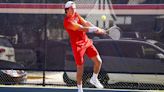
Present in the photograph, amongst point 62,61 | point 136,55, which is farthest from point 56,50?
point 136,55

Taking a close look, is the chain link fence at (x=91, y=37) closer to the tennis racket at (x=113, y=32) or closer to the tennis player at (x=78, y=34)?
the tennis racket at (x=113, y=32)

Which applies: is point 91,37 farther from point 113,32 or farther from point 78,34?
point 78,34

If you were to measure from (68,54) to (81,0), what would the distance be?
127 cm

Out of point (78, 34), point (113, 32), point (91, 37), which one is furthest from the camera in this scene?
point (91, 37)

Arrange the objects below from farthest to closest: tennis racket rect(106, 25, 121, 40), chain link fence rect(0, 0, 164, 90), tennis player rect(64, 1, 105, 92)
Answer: chain link fence rect(0, 0, 164, 90) → tennis racket rect(106, 25, 121, 40) → tennis player rect(64, 1, 105, 92)

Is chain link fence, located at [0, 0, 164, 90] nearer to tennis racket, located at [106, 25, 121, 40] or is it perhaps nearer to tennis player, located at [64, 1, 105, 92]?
tennis racket, located at [106, 25, 121, 40]

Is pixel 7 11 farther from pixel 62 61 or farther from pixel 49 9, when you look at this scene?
pixel 62 61

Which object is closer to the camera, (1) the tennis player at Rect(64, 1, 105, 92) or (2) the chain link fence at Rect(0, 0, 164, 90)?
(1) the tennis player at Rect(64, 1, 105, 92)

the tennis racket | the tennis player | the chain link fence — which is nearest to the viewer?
the tennis player

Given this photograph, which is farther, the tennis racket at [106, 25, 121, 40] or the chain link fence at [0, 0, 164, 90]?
the chain link fence at [0, 0, 164, 90]

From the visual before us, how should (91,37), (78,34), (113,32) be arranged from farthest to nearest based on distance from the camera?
(91,37) → (113,32) → (78,34)

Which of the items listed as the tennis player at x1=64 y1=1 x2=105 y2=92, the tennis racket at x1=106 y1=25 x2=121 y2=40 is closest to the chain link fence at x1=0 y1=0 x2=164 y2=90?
the tennis racket at x1=106 y1=25 x2=121 y2=40

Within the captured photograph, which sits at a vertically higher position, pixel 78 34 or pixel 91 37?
pixel 78 34

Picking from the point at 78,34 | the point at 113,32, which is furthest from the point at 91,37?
the point at 78,34
